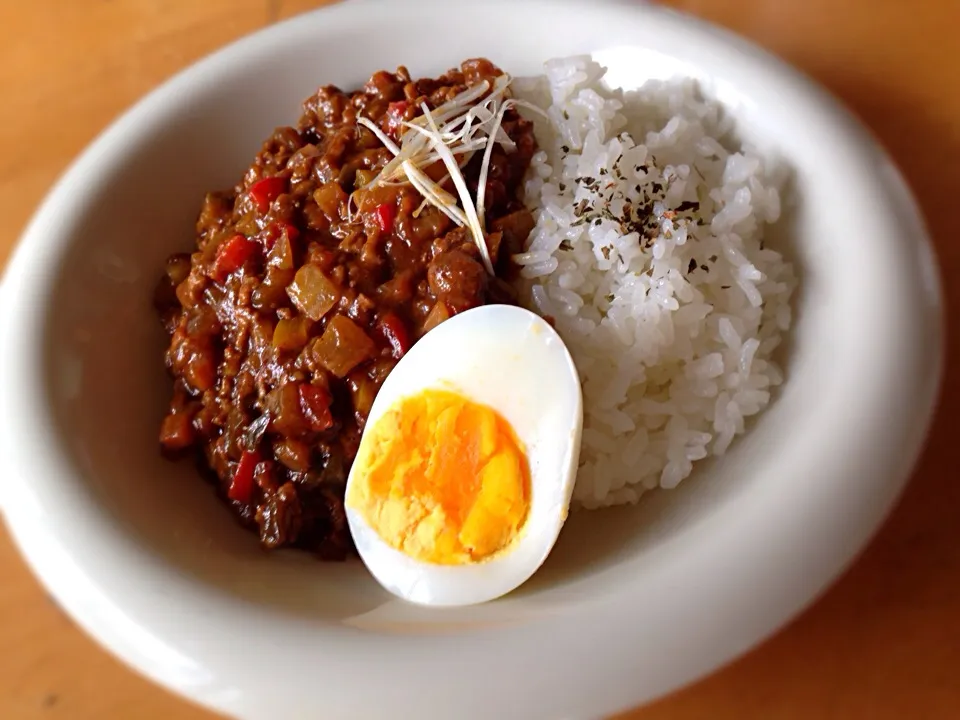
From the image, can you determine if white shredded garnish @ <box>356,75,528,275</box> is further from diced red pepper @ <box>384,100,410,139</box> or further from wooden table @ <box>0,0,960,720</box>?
wooden table @ <box>0,0,960,720</box>

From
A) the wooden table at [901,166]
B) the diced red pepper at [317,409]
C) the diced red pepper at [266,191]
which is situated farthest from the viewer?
the diced red pepper at [266,191]

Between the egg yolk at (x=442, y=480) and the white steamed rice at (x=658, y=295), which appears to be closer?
the egg yolk at (x=442, y=480)

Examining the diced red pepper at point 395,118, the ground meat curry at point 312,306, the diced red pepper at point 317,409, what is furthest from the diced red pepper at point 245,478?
the diced red pepper at point 395,118

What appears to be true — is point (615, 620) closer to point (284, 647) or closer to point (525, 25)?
point (284, 647)

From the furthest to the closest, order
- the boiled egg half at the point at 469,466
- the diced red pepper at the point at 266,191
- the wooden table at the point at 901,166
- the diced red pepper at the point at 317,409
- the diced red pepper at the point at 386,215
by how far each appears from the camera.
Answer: the diced red pepper at the point at 266,191 → the diced red pepper at the point at 386,215 → the diced red pepper at the point at 317,409 → the boiled egg half at the point at 469,466 → the wooden table at the point at 901,166

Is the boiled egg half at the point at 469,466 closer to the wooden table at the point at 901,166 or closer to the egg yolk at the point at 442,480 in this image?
the egg yolk at the point at 442,480
